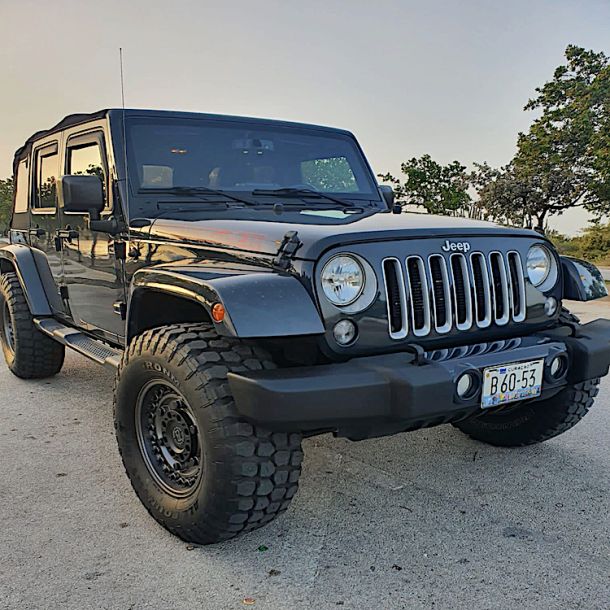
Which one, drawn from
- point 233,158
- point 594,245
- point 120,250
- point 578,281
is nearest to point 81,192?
point 120,250

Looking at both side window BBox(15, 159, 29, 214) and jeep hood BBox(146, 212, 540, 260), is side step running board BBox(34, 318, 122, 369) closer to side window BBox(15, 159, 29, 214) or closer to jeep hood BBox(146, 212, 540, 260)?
jeep hood BBox(146, 212, 540, 260)

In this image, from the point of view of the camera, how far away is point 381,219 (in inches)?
120

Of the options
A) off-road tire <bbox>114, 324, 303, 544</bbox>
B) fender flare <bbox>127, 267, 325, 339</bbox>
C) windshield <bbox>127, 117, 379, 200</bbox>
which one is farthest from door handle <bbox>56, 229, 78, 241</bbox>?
fender flare <bbox>127, 267, 325, 339</bbox>

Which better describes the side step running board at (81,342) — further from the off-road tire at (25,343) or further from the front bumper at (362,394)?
the front bumper at (362,394)

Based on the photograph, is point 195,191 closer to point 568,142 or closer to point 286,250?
point 286,250

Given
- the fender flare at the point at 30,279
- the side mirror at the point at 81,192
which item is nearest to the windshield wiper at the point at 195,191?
the side mirror at the point at 81,192

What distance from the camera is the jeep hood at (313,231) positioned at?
2.51m

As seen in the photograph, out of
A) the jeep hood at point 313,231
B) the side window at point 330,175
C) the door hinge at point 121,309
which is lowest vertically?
the door hinge at point 121,309

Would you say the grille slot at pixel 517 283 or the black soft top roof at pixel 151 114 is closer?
the grille slot at pixel 517 283

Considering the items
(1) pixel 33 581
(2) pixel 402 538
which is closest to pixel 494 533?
(2) pixel 402 538

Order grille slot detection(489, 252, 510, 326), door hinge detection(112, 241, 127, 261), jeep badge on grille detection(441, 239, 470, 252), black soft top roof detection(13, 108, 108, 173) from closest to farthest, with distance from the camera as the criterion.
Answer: jeep badge on grille detection(441, 239, 470, 252), grille slot detection(489, 252, 510, 326), door hinge detection(112, 241, 127, 261), black soft top roof detection(13, 108, 108, 173)

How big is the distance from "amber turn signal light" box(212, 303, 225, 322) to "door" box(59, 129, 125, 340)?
1.33 meters

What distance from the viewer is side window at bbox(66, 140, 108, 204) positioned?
3646 mm

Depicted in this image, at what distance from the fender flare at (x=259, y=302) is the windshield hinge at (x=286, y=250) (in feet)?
0.20
